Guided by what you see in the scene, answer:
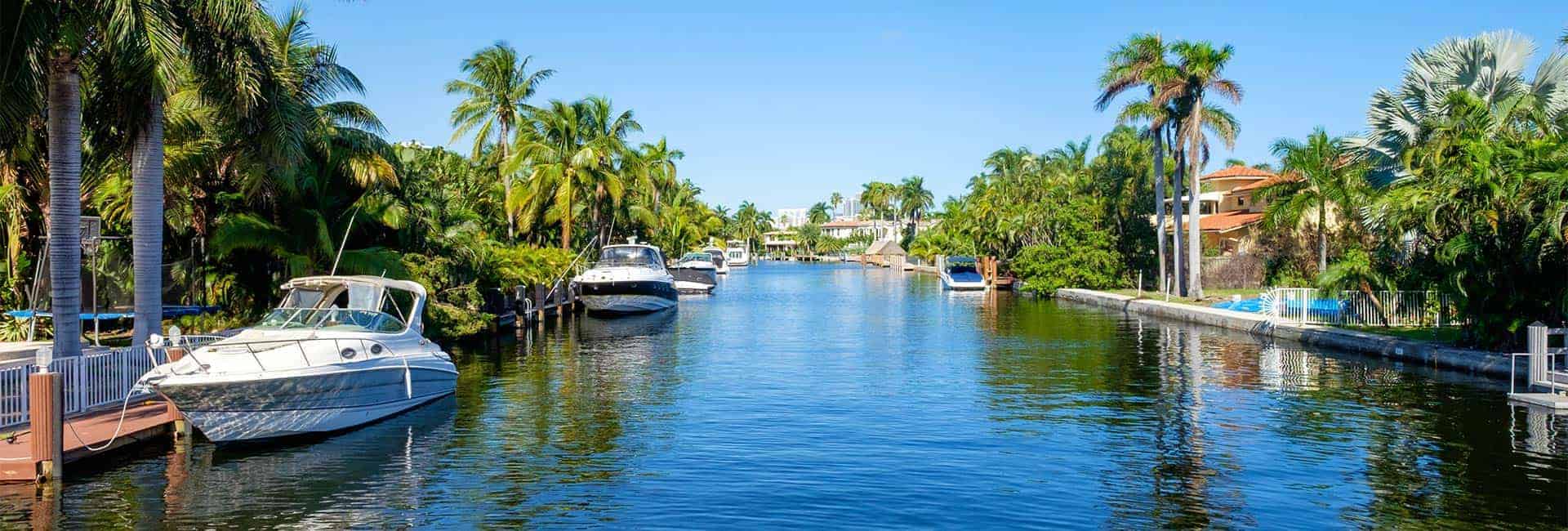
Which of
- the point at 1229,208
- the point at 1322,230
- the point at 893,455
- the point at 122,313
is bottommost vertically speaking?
the point at 893,455

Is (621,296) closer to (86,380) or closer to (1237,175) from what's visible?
(86,380)

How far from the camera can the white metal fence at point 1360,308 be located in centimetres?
3014

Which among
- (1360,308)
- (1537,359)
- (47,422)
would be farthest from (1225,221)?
(47,422)

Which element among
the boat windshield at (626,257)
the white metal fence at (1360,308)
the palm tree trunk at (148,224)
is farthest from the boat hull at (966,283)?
the palm tree trunk at (148,224)

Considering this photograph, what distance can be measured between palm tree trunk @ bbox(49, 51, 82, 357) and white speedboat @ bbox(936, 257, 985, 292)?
→ 175 ft

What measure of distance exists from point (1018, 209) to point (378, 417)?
60196 millimetres

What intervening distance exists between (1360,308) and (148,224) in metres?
28.8

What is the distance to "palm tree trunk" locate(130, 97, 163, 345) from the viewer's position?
57.2ft

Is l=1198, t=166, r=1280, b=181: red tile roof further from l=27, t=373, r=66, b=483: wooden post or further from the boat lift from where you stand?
l=27, t=373, r=66, b=483: wooden post

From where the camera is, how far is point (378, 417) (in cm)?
1739

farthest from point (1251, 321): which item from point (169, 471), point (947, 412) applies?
point (169, 471)

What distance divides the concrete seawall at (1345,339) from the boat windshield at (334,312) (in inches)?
799

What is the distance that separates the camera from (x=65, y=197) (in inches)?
623

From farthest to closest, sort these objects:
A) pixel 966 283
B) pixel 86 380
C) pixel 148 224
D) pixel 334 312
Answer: pixel 966 283
pixel 148 224
pixel 334 312
pixel 86 380
